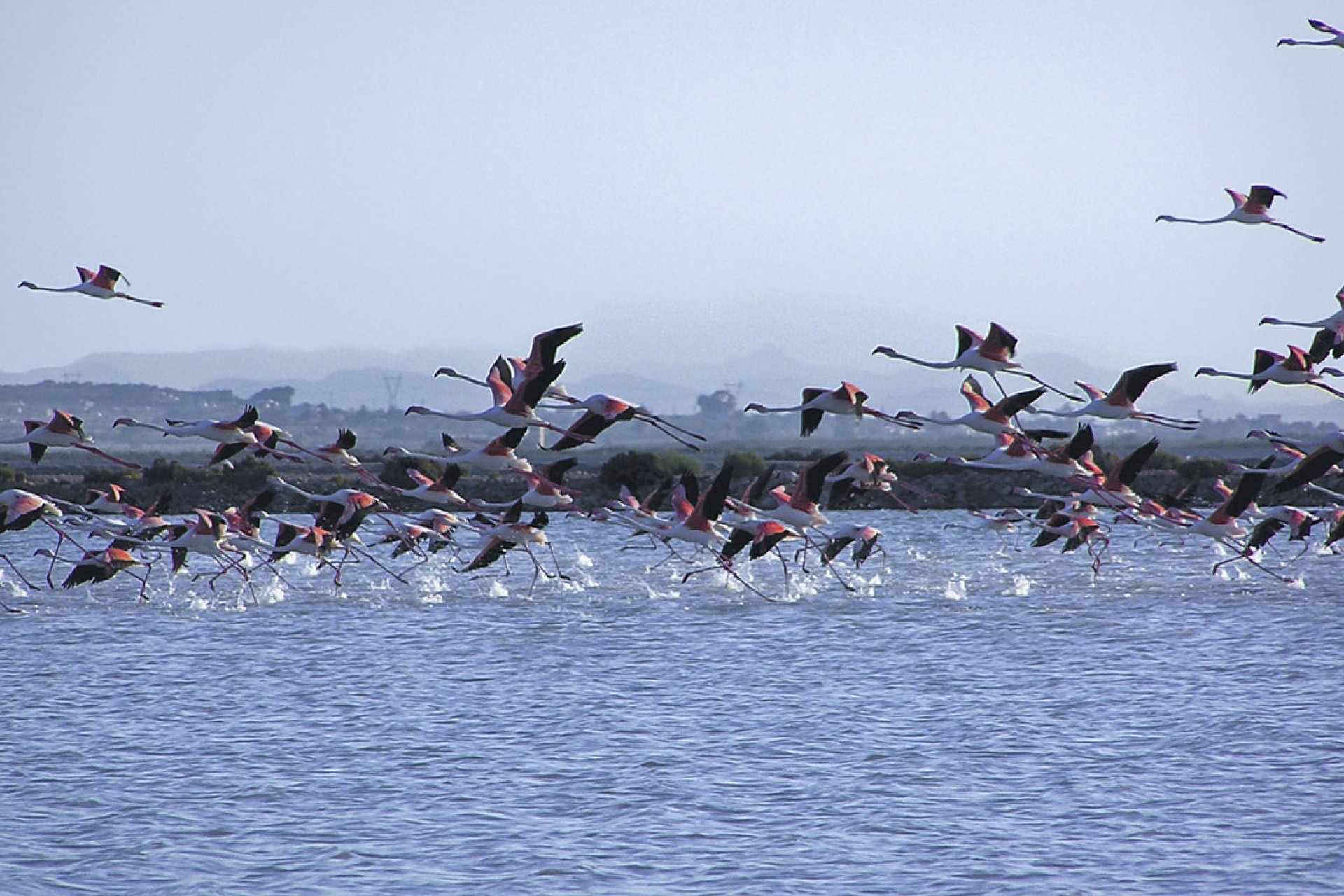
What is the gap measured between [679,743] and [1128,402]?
5.43 m

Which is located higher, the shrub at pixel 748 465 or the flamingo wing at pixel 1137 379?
the flamingo wing at pixel 1137 379

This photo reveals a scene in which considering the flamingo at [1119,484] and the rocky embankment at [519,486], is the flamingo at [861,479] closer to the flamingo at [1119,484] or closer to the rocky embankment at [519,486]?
the flamingo at [1119,484]

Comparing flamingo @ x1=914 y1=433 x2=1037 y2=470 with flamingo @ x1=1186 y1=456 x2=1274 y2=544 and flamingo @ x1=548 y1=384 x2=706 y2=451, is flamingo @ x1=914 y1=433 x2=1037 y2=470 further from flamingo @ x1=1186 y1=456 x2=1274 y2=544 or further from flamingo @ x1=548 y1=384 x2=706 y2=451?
flamingo @ x1=548 y1=384 x2=706 y2=451

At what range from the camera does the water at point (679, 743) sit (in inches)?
356

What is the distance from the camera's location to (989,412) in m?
14.9

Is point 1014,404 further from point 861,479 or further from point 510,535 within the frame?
point 510,535

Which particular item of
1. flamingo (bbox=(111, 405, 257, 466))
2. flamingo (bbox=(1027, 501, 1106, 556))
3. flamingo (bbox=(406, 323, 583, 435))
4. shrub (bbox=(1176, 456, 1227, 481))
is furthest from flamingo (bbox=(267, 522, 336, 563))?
shrub (bbox=(1176, 456, 1227, 481))

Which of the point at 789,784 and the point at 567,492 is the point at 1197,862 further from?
the point at 567,492

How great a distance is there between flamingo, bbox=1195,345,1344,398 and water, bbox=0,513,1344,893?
2.73 meters

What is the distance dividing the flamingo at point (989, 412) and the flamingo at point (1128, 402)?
325mm

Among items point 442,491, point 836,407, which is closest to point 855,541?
point 442,491

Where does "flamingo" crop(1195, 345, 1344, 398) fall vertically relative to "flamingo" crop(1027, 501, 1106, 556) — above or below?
above

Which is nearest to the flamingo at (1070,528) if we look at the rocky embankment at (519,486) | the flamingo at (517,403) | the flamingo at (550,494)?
the flamingo at (550,494)

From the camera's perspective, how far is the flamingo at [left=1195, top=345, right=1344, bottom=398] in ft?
46.4
